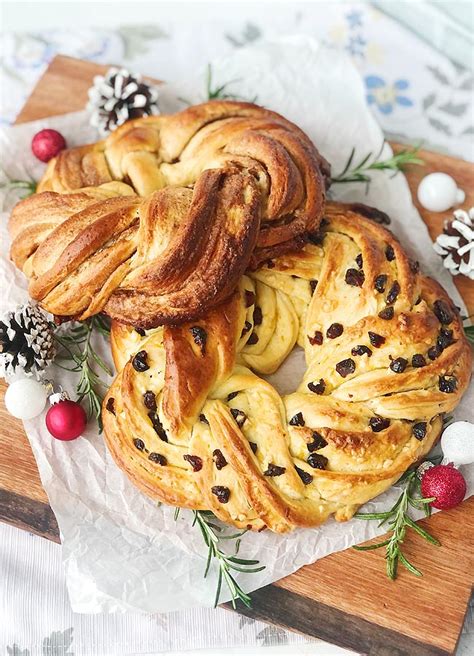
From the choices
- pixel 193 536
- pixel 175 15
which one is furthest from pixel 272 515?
pixel 175 15

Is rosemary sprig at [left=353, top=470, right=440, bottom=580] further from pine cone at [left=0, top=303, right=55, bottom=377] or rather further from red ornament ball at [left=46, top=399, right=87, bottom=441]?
pine cone at [left=0, top=303, right=55, bottom=377]

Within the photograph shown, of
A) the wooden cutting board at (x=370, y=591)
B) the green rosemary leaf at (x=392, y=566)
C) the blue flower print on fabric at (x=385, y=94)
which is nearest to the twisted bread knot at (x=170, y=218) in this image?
the wooden cutting board at (x=370, y=591)

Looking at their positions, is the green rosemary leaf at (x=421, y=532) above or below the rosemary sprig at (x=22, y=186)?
below

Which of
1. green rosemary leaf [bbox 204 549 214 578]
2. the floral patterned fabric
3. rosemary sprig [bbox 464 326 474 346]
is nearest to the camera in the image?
green rosemary leaf [bbox 204 549 214 578]

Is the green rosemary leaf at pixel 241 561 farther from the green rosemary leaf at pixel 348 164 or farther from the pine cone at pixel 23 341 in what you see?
the green rosemary leaf at pixel 348 164

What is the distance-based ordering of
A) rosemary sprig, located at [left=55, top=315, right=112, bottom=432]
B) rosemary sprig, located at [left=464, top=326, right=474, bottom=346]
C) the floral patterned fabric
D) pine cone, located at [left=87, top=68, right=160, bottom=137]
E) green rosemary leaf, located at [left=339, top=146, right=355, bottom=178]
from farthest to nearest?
the floral patterned fabric < pine cone, located at [left=87, top=68, right=160, bottom=137] < green rosemary leaf, located at [left=339, top=146, right=355, bottom=178] < rosemary sprig, located at [left=464, top=326, right=474, bottom=346] < rosemary sprig, located at [left=55, top=315, right=112, bottom=432]

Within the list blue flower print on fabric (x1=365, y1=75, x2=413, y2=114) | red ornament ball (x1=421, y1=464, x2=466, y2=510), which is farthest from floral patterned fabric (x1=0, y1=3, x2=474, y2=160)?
red ornament ball (x1=421, y1=464, x2=466, y2=510)
